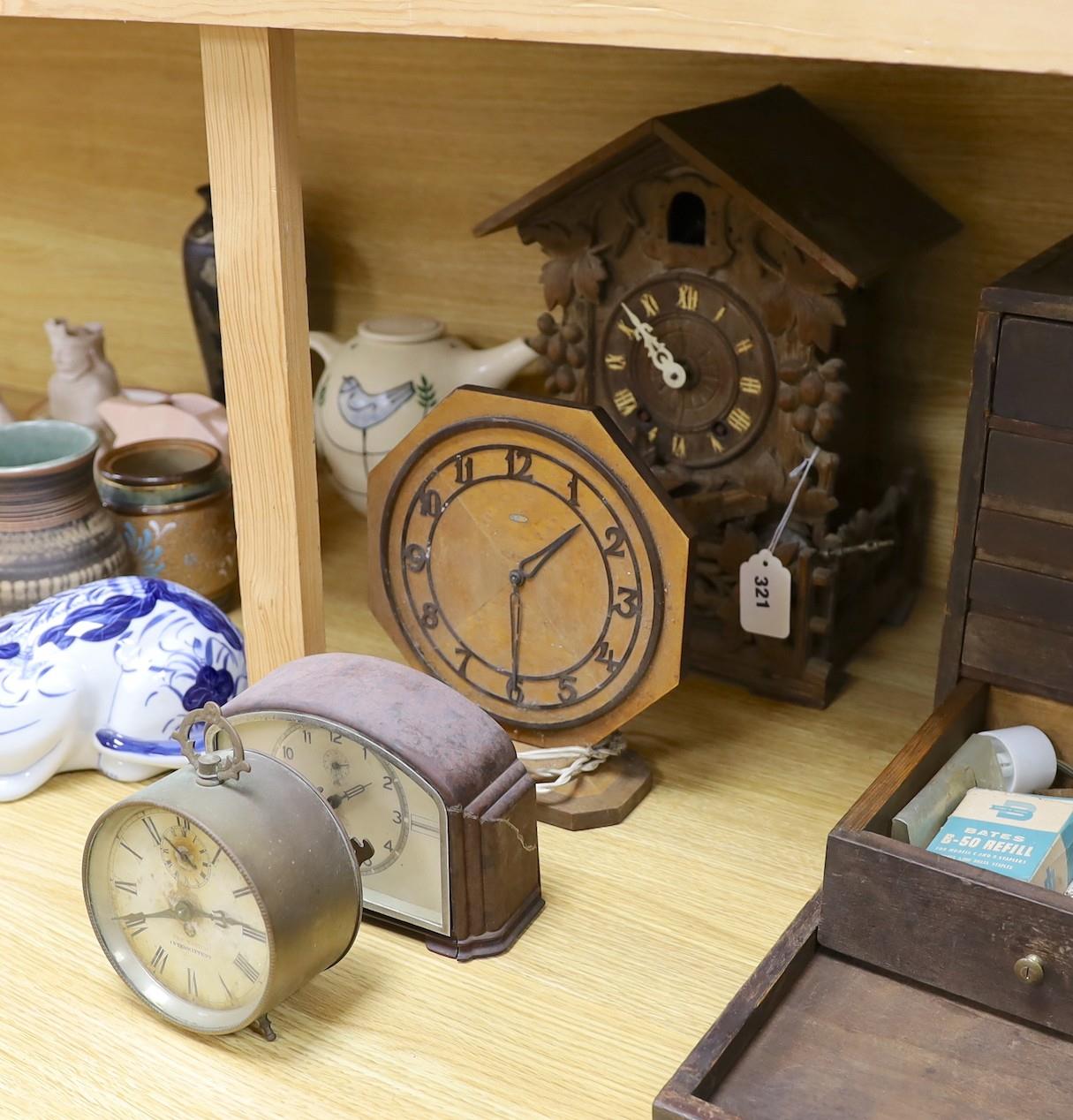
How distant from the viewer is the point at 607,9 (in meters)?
0.80

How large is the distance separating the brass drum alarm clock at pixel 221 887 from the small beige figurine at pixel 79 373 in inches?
33.8

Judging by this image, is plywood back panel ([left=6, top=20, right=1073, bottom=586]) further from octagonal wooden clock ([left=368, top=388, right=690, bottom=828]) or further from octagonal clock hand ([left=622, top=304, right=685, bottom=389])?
octagonal wooden clock ([left=368, top=388, right=690, bottom=828])

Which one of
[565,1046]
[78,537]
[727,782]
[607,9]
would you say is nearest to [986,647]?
[727,782]

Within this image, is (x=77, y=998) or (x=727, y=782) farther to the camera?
(x=727, y=782)

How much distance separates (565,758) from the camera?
3.77ft

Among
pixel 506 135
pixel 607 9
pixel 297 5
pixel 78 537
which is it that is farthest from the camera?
pixel 506 135

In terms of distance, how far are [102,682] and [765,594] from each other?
1.88 feet

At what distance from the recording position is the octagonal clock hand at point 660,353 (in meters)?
1.25

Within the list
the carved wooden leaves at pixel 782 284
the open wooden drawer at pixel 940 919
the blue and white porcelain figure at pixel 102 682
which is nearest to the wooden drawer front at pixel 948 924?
the open wooden drawer at pixel 940 919

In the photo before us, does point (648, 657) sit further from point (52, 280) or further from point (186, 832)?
point (52, 280)

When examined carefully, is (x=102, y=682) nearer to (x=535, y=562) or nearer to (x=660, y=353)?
(x=535, y=562)

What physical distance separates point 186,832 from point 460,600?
0.36 m

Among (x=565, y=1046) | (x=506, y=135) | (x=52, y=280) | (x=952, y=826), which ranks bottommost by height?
(x=565, y=1046)

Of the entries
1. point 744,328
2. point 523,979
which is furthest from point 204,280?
point 523,979
